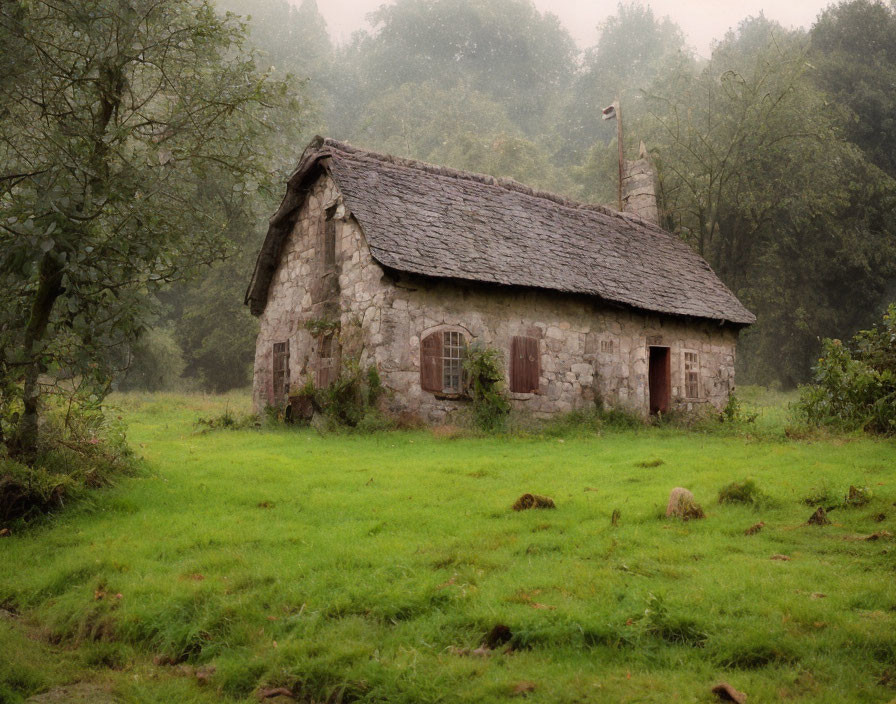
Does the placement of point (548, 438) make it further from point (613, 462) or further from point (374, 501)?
point (374, 501)

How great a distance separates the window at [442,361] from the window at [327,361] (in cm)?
190

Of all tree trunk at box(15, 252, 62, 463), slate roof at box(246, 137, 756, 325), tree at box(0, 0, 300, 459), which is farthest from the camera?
slate roof at box(246, 137, 756, 325)

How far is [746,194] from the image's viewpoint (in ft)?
89.9

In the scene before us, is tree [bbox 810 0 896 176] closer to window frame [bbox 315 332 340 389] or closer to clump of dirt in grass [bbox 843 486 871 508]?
window frame [bbox 315 332 340 389]

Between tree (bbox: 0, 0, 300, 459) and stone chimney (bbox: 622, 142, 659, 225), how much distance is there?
17.5 metres

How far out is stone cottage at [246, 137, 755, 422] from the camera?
1493 centimetres

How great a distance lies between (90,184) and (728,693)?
6.83 m

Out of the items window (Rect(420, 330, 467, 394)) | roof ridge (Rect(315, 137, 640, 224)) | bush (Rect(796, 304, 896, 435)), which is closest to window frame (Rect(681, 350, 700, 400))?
bush (Rect(796, 304, 896, 435))

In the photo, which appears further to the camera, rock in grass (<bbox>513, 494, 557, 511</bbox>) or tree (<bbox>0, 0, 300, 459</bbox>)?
rock in grass (<bbox>513, 494, 557, 511</bbox>)

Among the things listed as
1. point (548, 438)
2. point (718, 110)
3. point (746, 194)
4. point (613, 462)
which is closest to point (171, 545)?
point (613, 462)

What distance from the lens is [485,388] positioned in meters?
15.4

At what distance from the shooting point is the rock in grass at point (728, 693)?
390 cm

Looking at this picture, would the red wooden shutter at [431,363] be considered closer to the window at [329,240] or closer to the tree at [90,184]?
the window at [329,240]

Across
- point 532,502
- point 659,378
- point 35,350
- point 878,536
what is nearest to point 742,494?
point 878,536
